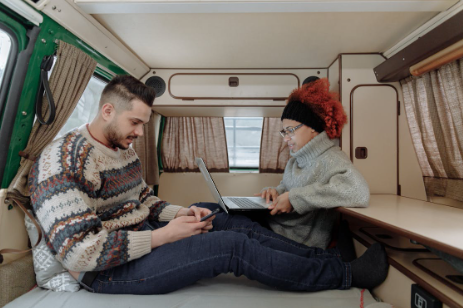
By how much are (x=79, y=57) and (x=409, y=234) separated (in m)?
2.01

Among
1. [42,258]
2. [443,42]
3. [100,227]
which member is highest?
[443,42]

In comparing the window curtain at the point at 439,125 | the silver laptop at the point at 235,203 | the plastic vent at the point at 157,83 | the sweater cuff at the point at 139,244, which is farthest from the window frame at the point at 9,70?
the window curtain at the point at 439,125

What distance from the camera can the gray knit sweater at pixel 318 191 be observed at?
155 centimetres

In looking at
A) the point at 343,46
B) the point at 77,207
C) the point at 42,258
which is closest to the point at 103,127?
the point at 77,207

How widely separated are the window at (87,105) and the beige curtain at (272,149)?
1942mm

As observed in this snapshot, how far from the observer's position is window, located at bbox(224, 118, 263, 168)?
3.51 metres

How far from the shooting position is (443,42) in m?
1.51

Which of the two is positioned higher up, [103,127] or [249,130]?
[249,130]

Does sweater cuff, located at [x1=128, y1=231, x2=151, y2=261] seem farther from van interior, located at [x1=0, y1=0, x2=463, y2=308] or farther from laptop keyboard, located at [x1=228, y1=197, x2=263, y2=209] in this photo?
laptop keyboard, located at [x1=228, y1=197, x2=263, y2=209]

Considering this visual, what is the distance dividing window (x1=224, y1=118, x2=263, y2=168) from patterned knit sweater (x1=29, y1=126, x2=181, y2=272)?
7.01 ft

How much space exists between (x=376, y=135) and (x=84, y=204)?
233cm

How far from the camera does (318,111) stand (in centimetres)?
196

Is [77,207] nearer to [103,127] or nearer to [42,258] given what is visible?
[42,258]

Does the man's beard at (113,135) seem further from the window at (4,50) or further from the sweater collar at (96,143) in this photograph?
the window at (4,50)
